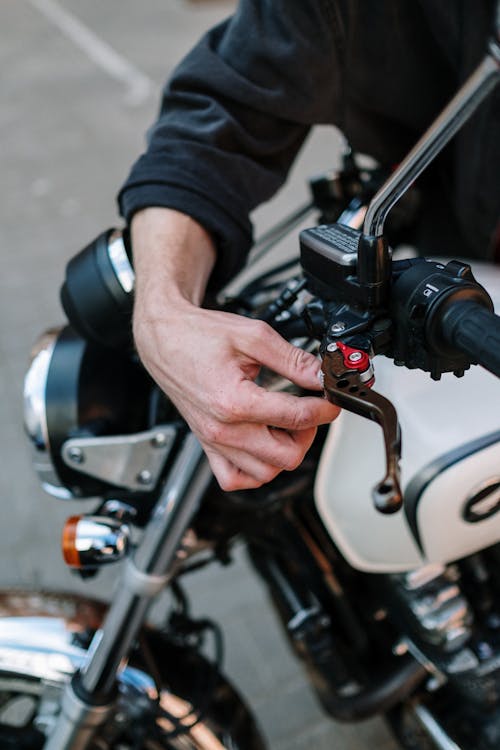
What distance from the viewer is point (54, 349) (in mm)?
1019

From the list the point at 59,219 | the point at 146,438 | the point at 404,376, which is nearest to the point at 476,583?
the point at 404,376

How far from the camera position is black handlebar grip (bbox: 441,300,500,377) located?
0.55 m

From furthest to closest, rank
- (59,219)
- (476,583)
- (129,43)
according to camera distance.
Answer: (129,43), (59,219), (476,583)

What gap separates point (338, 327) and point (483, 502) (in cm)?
37

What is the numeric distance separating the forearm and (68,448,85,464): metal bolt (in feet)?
0.65

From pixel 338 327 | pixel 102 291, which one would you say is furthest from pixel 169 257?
pixel 338 327

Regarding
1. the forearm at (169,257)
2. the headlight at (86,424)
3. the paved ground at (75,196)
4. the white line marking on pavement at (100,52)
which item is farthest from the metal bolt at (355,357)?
the white line marking on pavement at (100,52)

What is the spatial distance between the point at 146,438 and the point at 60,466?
0.39ft

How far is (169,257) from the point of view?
3.04 ft

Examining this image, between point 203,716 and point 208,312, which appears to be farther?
point 203,716

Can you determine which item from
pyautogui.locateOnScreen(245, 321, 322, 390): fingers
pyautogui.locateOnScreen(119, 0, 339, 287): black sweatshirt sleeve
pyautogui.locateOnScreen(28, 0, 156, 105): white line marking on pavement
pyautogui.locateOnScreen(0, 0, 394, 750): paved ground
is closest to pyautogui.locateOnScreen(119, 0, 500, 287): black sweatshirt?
pyautogui.locateOnScreen(119, 0, 339, 287): black sweatshirt sleeve

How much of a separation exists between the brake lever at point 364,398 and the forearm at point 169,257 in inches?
10.6

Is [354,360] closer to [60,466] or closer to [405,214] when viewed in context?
[60,466]

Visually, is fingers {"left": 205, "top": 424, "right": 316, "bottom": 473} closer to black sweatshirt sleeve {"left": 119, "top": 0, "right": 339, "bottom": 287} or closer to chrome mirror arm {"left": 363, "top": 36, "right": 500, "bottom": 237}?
chrome mirror arm {"left": 363, "top": 36, "right": 500, "bottom": 237}
